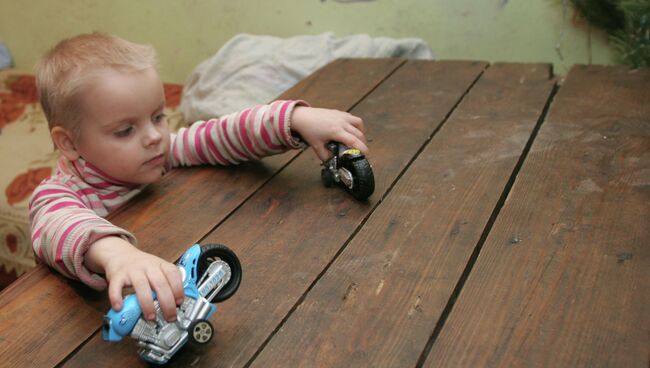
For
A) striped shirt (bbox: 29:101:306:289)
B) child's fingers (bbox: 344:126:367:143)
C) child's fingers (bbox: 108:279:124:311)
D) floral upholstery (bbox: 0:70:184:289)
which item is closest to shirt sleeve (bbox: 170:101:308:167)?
striped shirt (bbox: 29:101:306:289)

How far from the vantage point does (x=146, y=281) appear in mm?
896

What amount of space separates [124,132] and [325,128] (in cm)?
37

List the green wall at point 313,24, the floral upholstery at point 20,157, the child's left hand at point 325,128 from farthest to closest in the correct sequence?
the green wall at point 313,24, the floral upholstery at point 20,157, the child's left hand at point 325,128

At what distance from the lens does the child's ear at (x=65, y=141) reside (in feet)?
4.29

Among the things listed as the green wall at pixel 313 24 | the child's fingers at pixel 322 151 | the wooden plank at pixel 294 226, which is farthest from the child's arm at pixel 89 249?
the green wall at pixel 313 24

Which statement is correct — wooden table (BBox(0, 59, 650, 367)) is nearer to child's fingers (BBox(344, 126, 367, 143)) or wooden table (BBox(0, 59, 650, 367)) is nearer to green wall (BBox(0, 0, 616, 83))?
child's fingers (BBox(344, 126, 367, 143))

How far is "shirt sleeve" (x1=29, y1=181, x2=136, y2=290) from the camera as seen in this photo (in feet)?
3.48

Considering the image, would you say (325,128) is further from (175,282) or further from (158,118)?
(175,282)

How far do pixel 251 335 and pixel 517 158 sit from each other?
0.68m

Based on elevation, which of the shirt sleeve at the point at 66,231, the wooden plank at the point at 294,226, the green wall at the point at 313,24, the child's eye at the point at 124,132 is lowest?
the green wall at the point at 313,24

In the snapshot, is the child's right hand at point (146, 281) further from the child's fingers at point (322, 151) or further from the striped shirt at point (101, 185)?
the child's fingers at point (322, 151)

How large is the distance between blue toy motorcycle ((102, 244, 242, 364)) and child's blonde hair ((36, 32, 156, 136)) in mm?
462

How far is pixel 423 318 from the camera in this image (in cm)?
95

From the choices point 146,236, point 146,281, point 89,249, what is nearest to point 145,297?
point 146,281
